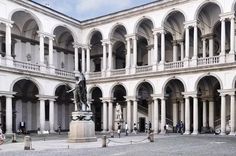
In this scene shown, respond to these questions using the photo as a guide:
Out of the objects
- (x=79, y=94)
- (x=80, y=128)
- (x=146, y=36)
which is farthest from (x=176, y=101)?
(x=80, y=128)

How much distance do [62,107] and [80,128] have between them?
19113 millimetres

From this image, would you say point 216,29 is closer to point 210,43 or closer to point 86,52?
point 210,43

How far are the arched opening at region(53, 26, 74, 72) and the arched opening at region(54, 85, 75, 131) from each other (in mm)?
2868

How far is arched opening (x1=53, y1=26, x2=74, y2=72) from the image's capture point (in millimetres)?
37188

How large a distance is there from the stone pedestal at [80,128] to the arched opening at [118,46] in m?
16.8

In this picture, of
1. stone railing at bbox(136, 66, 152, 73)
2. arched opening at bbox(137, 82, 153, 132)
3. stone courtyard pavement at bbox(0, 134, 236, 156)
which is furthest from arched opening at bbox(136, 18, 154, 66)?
stone courtyard pavement at bbox(0, 134, 236, 156)

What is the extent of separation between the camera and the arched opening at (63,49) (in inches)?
1464

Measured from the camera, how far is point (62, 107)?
123 ft

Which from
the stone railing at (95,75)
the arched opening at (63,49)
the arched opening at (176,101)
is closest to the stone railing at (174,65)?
the arched opening at (176,101)

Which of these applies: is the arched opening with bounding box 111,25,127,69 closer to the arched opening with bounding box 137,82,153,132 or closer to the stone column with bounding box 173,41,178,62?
the arched opening with bounding box 137,82,153,132

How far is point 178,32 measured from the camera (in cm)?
3369

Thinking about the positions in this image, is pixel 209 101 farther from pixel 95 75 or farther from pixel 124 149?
pixel 124 149

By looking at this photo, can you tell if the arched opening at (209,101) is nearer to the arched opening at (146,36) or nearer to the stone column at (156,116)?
the stone column at (156,116)

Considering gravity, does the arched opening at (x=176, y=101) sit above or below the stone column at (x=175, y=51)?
below
